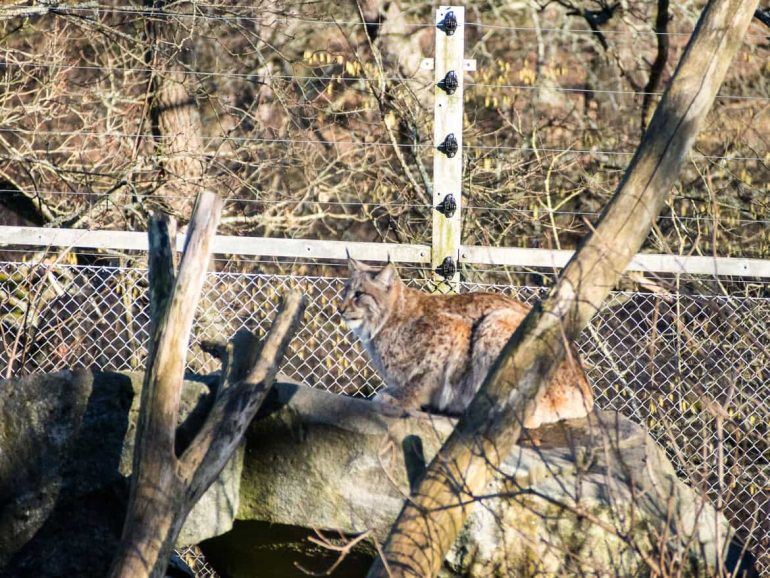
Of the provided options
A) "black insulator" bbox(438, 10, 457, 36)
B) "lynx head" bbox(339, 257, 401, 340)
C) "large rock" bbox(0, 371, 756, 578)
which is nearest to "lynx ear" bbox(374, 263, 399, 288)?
"lynx head" bbox(339, 257, 401, 340)

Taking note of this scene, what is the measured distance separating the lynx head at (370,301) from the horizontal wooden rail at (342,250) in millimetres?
375

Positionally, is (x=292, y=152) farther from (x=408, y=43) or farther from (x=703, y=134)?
(x=703, y=134)

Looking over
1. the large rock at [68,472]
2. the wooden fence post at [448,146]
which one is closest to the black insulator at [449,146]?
the wooden fence post at [448,146]

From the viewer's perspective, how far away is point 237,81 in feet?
32.1

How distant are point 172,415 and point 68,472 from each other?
2.11 ft

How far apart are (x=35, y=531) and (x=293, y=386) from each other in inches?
45.3

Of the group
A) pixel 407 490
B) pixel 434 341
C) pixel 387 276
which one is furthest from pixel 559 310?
pixel 387 276

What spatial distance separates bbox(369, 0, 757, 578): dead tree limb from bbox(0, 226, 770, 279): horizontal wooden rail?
1.88 m

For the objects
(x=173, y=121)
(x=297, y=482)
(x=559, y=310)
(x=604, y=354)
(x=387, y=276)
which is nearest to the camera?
(x=559, y=310)

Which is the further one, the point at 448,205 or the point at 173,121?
the point at 173,121

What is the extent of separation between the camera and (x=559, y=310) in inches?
151

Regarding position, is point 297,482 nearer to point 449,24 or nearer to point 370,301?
point 370,301

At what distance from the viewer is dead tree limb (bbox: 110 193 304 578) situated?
13.2ft

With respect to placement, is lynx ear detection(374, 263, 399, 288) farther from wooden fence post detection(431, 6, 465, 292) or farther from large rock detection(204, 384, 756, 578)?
large rock detection(204, 384, 756, 578)
